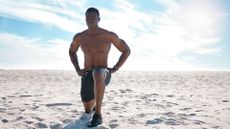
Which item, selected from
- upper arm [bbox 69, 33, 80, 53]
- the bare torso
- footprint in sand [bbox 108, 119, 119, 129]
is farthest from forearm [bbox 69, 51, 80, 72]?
footprint in sand [bbox 108, 119, 119, 129]

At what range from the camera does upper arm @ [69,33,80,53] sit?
6.22 m

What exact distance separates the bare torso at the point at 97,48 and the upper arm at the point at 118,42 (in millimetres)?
82

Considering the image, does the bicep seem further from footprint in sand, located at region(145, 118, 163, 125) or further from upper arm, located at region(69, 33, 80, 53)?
footprint in sand, located at region(145, 118, 163, 125)

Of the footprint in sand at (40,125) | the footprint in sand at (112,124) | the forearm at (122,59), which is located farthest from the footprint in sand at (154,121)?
the footprint in sand at (40,125)

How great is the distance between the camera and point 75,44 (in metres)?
6.34

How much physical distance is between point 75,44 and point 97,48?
0.53 metres

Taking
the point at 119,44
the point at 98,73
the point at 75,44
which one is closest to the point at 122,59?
the point at 119,44

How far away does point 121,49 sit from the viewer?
6.07m

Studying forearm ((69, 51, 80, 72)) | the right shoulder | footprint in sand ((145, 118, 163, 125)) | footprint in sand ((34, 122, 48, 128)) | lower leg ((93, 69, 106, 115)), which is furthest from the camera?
forearm ((69, 51, 80, 72))

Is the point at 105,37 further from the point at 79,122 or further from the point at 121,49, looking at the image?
the point at 79,122

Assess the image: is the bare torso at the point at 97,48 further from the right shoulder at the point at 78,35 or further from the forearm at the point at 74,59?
the forearm at the point at 74,59

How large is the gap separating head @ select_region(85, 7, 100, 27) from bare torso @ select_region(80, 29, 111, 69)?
0.16 metres

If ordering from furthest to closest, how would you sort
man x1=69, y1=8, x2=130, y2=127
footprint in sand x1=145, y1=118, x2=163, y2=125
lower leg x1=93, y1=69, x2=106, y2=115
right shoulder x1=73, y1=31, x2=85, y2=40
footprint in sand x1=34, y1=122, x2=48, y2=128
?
1. right shoulder x1=73, y1=31, x2=85, y2=40
2. man x1=69, y1=8, x2=130, y2=127
3. footprint in sand x1=145, y1=118, x2=163, y2=125
4. footprint in sand x1=34, y1=122, x2=48, y2=128
5. lower leg x1=93, y1=69, x2=106, y2=115

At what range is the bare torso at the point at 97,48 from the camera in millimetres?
5992
